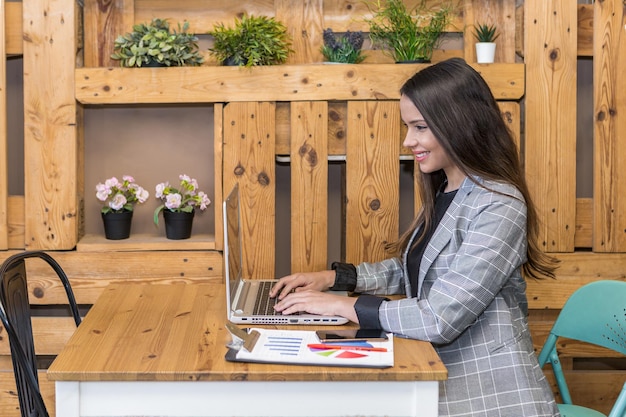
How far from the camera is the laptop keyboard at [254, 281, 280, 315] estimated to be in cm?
208

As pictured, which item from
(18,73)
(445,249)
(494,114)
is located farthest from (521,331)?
(18,73)

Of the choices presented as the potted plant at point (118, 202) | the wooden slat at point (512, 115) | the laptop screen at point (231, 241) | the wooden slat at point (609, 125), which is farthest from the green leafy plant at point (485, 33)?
the potted plant at point (118, 202)

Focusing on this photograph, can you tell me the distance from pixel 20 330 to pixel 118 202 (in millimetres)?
996

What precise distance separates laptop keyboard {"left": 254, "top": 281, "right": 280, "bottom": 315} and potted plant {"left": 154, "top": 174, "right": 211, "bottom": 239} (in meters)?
0.63

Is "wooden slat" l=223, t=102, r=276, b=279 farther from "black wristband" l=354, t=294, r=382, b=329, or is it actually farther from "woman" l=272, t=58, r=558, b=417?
"black wristband" l=354, t=294, r=382, b=329

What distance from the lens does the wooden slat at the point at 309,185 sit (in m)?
2.93

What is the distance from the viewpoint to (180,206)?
3031 millimetres

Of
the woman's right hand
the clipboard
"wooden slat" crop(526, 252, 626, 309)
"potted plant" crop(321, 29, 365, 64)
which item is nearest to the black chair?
the clipboard

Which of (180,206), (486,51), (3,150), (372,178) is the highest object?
(486,51)

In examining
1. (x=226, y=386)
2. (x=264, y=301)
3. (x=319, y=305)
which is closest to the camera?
(x=226, y=386)

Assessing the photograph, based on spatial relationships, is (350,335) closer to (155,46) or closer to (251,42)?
(251,42)

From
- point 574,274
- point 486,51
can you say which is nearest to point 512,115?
point 486,51

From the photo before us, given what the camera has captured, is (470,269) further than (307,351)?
Yes

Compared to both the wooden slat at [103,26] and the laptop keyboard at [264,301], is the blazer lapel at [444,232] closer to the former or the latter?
the laptop keyboard at [264,301]
